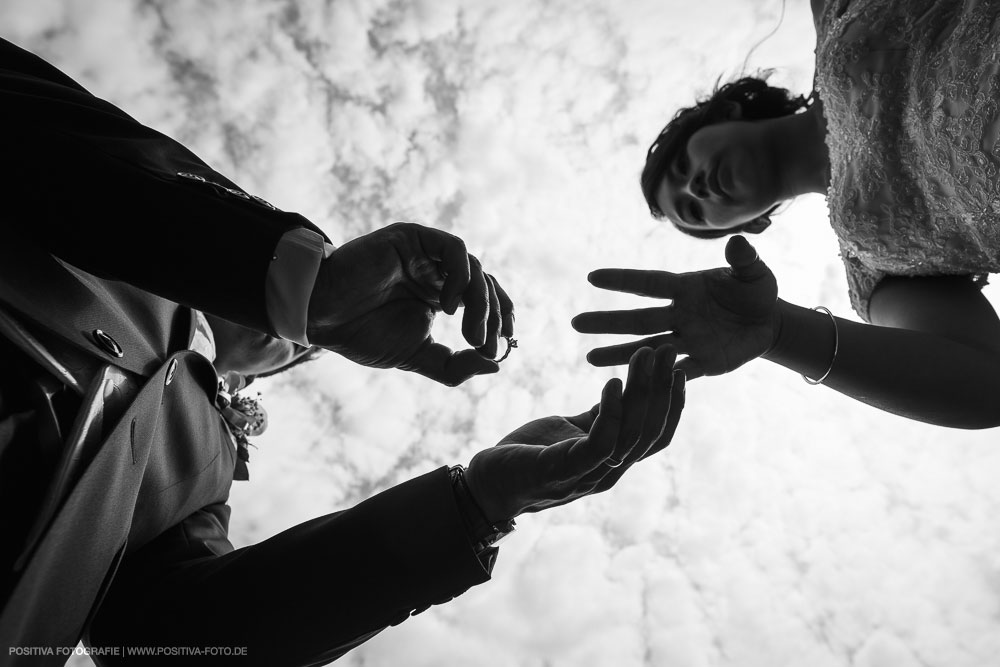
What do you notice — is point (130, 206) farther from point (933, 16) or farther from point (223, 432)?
point (933, 16)

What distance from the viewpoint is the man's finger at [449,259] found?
4.09 feet

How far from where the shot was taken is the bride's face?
264cm

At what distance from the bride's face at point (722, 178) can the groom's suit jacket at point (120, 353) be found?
6.96 feet

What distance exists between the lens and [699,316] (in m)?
1.61

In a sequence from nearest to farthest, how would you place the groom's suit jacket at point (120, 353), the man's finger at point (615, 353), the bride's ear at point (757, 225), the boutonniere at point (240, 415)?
the groom's suit jacket at point (120, 353), the man's finger at point (615, 353), the boutonniere at point (240, 415), the bride's ear at point (757, 225)

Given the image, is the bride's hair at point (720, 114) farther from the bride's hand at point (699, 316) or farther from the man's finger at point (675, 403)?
the man's finger at point (675, 403)

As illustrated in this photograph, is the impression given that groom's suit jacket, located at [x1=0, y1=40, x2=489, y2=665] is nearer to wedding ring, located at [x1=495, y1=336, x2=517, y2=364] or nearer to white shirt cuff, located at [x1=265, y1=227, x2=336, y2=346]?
white shirt cuff, located at [x1=265, y1=227, x2=336, y2=346]

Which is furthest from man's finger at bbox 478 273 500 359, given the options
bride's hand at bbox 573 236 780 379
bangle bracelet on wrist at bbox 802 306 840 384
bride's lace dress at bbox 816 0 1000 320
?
bride's lace dress at bbox 816 0 1000 320

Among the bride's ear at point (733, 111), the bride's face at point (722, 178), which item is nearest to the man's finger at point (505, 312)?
the bride's face at point (722, 178)

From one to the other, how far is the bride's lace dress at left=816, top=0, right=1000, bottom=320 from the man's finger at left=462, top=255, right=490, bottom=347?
1.39 meters

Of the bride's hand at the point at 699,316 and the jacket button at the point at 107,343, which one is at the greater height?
the jacket button at the point at 107,343

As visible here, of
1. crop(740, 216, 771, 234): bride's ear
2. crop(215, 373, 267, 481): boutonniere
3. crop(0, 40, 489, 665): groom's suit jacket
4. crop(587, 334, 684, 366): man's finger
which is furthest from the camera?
crop(740, 216, 771, 234): bride's ear

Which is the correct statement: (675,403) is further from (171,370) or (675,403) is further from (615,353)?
(171,370)

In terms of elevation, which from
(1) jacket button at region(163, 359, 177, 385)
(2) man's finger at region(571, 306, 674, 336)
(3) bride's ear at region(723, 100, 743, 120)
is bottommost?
(2) man's finger at region(571, 306, 674, 336)
